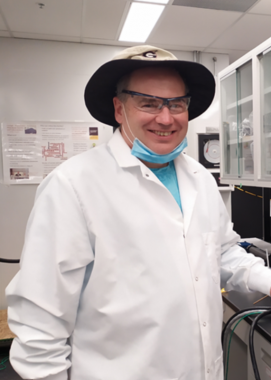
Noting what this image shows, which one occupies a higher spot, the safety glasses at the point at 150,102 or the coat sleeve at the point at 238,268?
the safety glasses at the point at 150,102

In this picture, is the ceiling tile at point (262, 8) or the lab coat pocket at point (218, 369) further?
the ceiling tile at point (262, 8)

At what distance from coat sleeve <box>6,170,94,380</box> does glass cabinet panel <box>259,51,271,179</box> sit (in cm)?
136

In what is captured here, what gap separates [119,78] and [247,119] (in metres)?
1.33

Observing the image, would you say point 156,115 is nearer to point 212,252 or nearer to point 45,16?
point 212,252

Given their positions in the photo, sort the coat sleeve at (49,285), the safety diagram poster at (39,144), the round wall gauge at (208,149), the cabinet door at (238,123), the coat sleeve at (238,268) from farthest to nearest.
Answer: the round wall gauge at (208,149) → the safety diagram poster at (39,144) → the cabinet door at (238,123) → the coat sleeve at (238,268) → the coat sleeve at (49,285)

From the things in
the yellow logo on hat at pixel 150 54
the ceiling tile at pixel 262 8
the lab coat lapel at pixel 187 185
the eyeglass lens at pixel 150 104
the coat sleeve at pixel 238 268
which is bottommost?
the coat sleeve at pixel 238 268

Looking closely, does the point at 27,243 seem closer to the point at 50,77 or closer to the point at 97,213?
the point at 97,213

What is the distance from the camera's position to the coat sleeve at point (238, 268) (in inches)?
39.9

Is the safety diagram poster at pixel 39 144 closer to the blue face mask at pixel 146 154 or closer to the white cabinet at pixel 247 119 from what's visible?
the white cabinet at pixel 247 119

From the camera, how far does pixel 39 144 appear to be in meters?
2.55

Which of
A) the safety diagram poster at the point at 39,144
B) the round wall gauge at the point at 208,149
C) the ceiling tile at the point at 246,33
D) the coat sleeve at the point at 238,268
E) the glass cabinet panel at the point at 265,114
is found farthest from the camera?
the round wall gauge at the point at 208,149

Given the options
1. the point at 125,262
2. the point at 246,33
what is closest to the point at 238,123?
the point at 246,33

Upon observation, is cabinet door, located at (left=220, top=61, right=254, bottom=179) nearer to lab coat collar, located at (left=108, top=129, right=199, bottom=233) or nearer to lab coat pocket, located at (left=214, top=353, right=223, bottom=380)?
lab coat collar, located at (left=108, top=129, right=199, bottom=233)

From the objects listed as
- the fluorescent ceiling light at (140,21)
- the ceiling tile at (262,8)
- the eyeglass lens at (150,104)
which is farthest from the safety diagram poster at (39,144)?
the eyeglass lens at (150,104)
